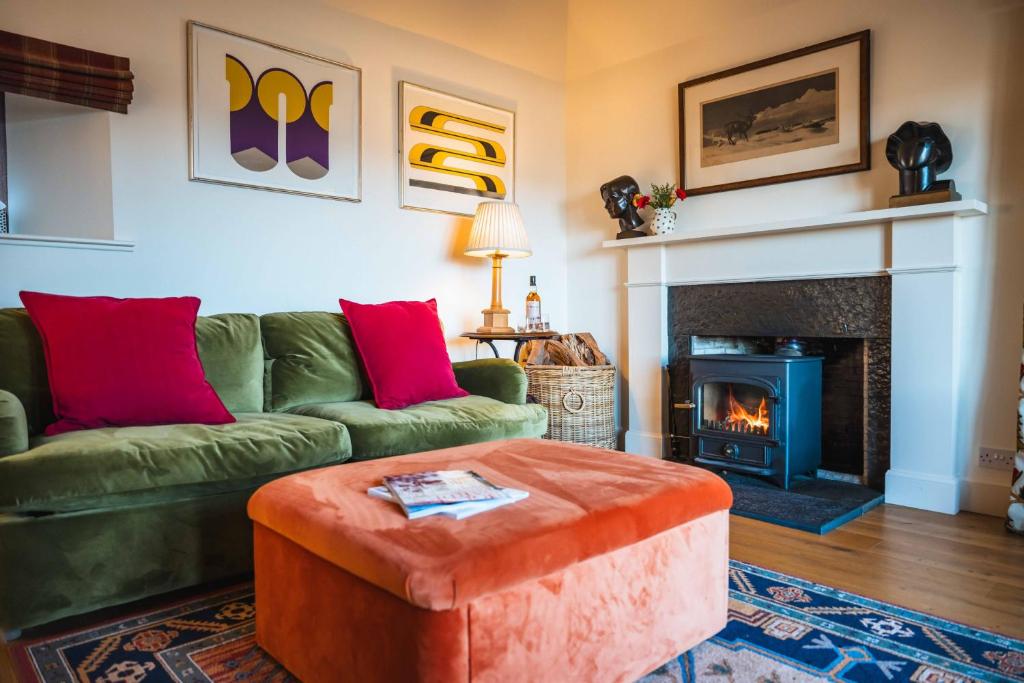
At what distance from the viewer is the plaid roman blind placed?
8.05 feet

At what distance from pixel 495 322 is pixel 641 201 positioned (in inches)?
42.4

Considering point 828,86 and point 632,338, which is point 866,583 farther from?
point 828,86

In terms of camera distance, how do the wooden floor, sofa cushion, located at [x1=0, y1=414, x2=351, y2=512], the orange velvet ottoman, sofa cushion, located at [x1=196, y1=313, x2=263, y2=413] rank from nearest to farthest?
the orange velvet ottoman < sofa cushion, located at [x1=0, y1=414, x2=351, y2=512] < the wooden floor < sofa cushion, located at [x1=196, y1=313, x2=263, y2=413]

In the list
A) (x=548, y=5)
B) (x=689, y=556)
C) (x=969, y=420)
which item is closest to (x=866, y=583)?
(x=689, y=556)

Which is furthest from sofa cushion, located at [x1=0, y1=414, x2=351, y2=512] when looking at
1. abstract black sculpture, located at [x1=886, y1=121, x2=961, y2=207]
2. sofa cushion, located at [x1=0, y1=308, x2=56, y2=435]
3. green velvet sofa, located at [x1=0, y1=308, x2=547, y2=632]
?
abstract black sculpture, located at [x1=886, y1=121, x2=961, y2=207]

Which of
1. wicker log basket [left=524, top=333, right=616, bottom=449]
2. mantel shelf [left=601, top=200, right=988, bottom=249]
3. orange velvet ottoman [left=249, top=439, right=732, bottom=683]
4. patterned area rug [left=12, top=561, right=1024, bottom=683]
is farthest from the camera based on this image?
wicker log basket [left=524, top=333, right=616, bottom=449]

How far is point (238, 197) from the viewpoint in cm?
307

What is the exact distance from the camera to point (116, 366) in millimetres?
2193

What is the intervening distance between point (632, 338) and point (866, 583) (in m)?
2.07

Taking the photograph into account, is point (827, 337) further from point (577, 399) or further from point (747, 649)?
point (747, 649)

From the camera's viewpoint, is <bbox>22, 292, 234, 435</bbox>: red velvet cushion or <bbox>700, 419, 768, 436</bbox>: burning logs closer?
<bbox>22, 292, 234, 435</bbox>: red velvet cushion

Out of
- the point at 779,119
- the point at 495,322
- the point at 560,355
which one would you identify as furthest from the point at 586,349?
the point at 779,119

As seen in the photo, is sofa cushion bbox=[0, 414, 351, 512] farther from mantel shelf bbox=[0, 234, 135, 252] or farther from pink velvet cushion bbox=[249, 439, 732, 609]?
mantel shelf bbox=[0, 234, 135, 252]

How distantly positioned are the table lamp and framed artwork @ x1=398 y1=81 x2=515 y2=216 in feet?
0.90
